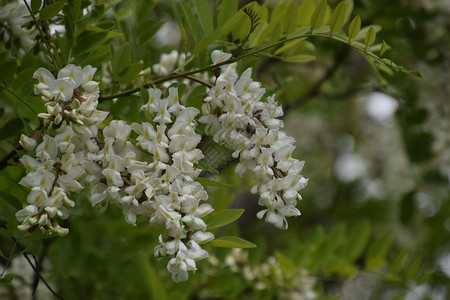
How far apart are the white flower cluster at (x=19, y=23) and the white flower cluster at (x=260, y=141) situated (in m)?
0.30

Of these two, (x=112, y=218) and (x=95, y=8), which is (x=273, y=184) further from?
(x=112, y=218)

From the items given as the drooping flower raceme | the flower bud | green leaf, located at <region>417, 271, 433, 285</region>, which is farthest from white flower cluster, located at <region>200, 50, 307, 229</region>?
green leaf, located at <region>417, 271, 433, 285</region>

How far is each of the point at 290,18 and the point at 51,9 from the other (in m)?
0.32

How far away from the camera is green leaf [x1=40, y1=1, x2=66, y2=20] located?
68 cm

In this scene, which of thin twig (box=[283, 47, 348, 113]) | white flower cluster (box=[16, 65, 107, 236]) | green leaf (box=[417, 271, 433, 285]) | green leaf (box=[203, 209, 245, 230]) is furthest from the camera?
thin twig (box=[283, 47, 348, 113])

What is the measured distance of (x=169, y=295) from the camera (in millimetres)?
1107

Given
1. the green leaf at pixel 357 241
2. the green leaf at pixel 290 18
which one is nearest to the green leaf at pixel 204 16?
the green leaf at pixel 290 18

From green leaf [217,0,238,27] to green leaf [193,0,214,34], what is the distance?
17 mm

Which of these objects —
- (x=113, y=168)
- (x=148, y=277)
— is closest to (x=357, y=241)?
(x=148, y=277)

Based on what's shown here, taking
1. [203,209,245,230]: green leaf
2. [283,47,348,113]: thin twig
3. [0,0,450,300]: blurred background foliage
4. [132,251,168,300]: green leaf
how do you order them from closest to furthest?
1. [203,209,245,230]: green leaf
2. [0,0,450,300]: blurred background foliage
3. [132,251,168,300]: green leaf
4. [283,47,348,113]: thin twig

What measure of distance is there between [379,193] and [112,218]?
203 cm

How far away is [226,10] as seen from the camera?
0.80m

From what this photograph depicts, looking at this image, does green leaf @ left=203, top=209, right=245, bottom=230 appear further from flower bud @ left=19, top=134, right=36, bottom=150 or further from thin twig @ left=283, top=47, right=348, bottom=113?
thin twig @ left=283, top=47, right=348, bottom=113

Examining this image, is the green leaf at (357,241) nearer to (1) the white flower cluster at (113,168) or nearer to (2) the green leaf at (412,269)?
(2) the green leaf at (412,269)
